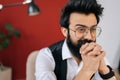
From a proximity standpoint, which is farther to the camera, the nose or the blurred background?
the blurred background

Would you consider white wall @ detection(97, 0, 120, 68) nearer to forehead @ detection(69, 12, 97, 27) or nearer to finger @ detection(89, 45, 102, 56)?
forehead @ detection(69, 12, 97, 27)

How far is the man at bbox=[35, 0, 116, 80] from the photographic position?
1119mm

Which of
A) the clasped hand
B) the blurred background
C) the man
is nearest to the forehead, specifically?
the man

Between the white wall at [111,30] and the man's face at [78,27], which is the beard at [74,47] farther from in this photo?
the white wall at [111,30]

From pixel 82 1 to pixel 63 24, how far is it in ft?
0.52

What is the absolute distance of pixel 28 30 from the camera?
2.77m

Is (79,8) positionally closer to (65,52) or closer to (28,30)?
(65,52)

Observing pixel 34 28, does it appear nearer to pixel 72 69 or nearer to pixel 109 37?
pixel 109 37

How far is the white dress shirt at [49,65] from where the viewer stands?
45.4 inches

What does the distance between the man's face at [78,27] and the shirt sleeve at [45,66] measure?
0.14m

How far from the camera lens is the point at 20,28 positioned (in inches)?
108

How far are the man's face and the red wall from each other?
61.7 inches

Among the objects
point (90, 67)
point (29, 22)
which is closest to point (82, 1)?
point (90, 67)

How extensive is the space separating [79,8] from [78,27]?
106 mm
